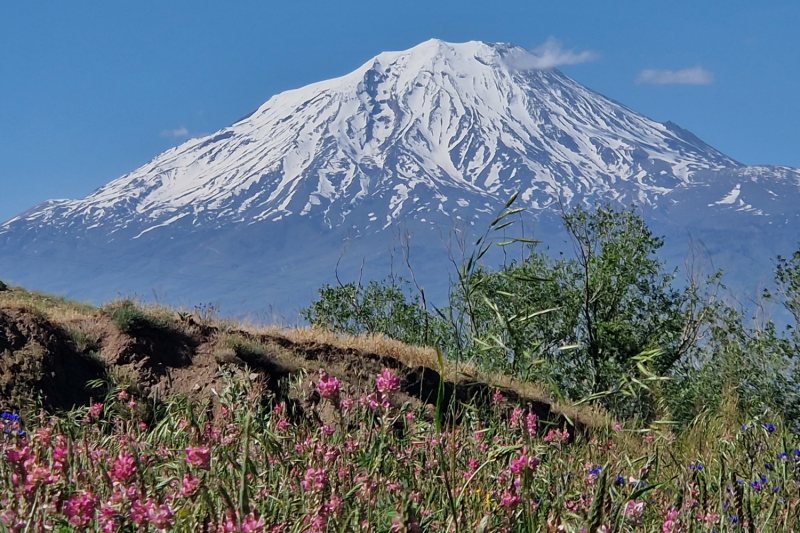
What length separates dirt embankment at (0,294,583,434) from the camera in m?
9.30

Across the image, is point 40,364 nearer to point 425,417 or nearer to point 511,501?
point 425,417

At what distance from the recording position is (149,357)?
34.2ft

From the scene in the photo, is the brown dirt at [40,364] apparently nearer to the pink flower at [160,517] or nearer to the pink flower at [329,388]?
the pink flower at [329,388]

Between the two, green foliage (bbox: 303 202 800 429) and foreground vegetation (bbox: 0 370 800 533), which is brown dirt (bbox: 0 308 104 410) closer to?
foreground vegetation (bbox: 0 370 800 533)

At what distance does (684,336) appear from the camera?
25.3 metres

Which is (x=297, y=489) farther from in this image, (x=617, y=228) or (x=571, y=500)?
(x=617, y=228)

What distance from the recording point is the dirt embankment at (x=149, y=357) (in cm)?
930

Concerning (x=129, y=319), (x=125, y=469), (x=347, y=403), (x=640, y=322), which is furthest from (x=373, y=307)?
(x=125, y=469)

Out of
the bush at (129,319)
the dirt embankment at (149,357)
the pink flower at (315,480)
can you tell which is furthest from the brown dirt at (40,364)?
the pink flower at (315,480)

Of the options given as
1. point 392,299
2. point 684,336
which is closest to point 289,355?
point 684,336

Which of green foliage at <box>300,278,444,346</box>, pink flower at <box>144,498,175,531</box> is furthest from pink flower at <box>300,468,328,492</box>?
green foliage at <box>300,278,444,346</box>

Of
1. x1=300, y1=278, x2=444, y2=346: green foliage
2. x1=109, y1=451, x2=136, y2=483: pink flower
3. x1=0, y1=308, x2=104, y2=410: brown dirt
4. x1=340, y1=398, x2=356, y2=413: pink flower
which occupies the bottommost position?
x1=0, y1=308, x2=104, y2=410: brown dirt

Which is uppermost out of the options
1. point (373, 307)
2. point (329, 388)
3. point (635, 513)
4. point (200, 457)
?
point (373, 307)

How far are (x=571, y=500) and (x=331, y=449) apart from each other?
96 cm
